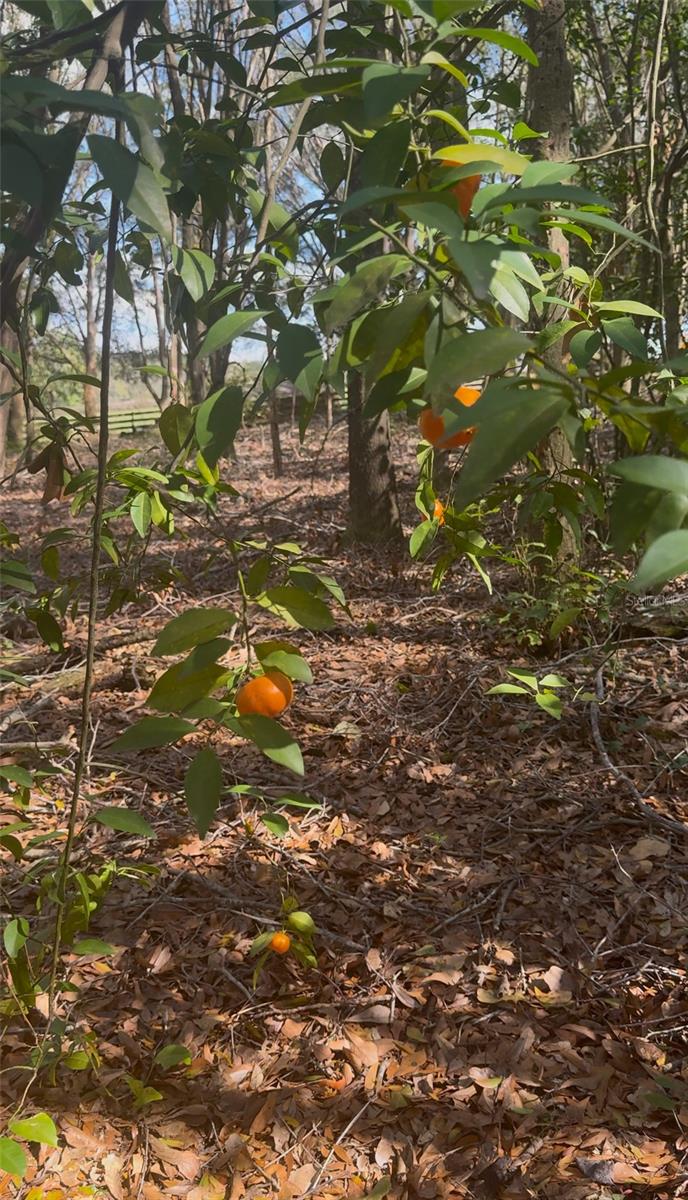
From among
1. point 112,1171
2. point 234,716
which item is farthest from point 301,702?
point 234,716

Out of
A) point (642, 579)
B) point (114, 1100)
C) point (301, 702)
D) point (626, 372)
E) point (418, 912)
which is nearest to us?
point (642, 579)

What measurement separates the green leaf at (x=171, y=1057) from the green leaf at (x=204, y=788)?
3.75 feet

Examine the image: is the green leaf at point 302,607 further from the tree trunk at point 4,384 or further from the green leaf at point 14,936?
the tree trunk at point 4,384

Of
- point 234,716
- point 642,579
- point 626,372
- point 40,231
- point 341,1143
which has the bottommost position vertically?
point 341,1143

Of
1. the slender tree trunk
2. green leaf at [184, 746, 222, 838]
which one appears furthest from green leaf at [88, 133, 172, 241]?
the slender tree trunk

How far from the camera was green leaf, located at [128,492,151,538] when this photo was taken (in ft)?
5.49

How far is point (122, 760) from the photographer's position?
295cm

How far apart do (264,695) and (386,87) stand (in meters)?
0.60

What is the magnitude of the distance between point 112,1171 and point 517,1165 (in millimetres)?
736

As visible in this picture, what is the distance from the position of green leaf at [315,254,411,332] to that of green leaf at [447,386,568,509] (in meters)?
0.25

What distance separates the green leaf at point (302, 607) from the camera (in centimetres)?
99

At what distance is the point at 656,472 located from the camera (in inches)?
21.2

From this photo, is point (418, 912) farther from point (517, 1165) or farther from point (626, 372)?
point (626, 372)

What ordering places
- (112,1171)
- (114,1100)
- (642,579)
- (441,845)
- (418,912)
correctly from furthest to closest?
(441,845) → (418,912) → (114,1100) → (112,1171) → (642,579)
